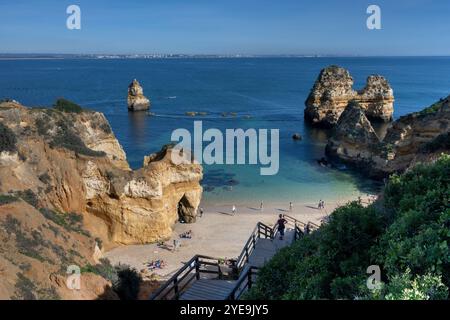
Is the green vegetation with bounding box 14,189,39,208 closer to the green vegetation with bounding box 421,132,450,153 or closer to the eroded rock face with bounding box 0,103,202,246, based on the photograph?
the eroded rock face with bounding box 0,103,202,246

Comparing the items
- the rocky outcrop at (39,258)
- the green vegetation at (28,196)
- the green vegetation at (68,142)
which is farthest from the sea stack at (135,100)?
the rocky outcrop at (39,258)

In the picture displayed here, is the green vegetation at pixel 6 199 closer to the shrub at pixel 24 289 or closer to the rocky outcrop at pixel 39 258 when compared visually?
the rocky outcrop at pixel 39 258

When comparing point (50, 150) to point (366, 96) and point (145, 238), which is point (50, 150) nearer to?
point (145, 238)

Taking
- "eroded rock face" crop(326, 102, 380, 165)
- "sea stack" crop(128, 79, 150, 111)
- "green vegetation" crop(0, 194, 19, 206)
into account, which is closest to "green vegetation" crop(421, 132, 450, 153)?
"green vegetation" crop(0, 194, 19, 206)

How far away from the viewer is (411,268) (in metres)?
7.21

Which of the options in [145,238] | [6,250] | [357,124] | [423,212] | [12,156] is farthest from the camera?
[357,124]

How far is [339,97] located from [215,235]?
5575 cm

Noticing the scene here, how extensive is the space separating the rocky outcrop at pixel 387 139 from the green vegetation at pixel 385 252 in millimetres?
24825

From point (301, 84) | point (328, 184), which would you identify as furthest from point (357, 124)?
point (301, 84)

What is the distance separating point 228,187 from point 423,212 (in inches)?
1412

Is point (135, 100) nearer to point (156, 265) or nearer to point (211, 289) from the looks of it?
point (156, 265)

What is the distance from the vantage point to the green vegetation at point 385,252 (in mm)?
6898

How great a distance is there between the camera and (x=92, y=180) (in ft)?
89.0
